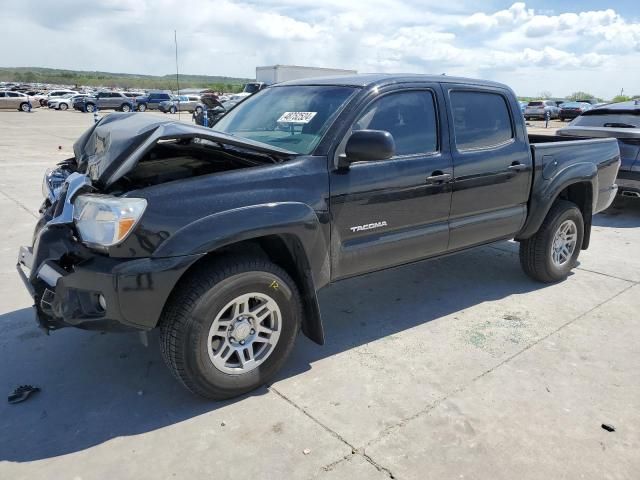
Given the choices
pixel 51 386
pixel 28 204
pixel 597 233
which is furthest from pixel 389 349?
pixel 28 204

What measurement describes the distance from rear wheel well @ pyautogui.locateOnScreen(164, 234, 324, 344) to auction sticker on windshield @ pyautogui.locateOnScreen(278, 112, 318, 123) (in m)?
0.92

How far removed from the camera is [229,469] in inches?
98.5

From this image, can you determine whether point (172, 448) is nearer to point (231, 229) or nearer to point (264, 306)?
point (264, 306)

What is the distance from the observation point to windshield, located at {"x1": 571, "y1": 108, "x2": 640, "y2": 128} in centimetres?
794

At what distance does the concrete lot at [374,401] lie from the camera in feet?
8.40

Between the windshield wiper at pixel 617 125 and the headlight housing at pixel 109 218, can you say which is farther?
the windshield wiper at pixel 617 125

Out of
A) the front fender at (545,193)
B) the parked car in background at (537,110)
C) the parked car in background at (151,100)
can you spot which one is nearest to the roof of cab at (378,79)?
the front fender at (545,193)

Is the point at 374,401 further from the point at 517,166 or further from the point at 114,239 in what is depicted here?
the point at 517,166

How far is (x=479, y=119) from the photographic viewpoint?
4246mm

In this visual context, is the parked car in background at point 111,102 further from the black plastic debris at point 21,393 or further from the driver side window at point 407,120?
the black plastic debris at point 21,393

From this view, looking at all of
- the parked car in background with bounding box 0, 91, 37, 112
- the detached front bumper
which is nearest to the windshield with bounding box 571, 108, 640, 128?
the detached front bumper

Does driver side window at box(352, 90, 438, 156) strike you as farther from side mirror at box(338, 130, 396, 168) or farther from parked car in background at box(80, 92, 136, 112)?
parked car in background at box(80, 92, 136, 112)

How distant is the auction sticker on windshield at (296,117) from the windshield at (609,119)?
252 inches

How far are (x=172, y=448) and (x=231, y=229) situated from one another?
115 centimetres
